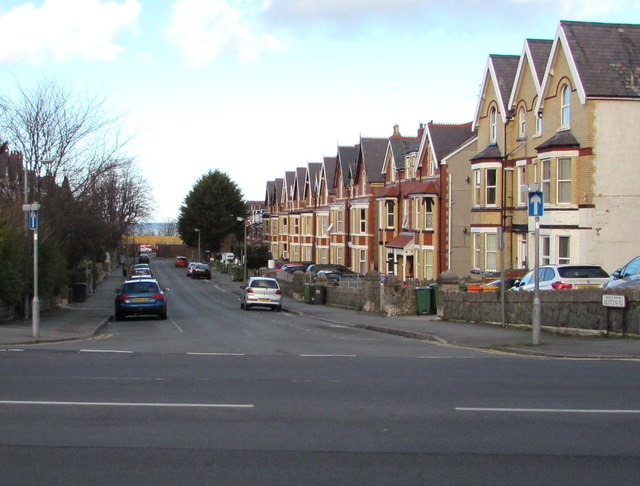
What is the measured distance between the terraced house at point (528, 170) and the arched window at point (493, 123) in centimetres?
8

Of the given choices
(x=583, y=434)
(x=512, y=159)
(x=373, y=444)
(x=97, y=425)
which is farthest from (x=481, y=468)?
(x=512, y=159)

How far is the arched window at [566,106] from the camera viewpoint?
31.5 meters

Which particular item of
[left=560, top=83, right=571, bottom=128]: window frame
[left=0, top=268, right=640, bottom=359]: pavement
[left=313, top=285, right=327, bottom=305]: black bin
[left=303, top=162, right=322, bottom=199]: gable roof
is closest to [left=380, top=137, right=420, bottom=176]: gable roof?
[left=313, top=285, right=327, bottom=305]: black bin

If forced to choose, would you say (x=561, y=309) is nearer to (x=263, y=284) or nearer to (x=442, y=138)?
(x=263, y=284)

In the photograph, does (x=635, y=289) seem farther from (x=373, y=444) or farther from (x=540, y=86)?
(x=540, y=86)

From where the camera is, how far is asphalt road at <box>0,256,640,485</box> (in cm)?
720

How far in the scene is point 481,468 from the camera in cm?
731

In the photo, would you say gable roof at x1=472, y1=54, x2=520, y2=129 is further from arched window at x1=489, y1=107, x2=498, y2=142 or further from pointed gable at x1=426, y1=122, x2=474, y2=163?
pointed gable at x1=426, y1=122, x2=474, y2=163

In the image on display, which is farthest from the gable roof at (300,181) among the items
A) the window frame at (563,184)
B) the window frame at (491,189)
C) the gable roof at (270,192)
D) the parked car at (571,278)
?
the parked car at (571,278)

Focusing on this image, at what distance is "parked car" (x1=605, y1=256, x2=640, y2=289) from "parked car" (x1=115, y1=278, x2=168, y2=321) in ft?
51.2

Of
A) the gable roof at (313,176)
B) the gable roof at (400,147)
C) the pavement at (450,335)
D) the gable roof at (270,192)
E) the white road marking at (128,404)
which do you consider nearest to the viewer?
the white road marking at (128,404)

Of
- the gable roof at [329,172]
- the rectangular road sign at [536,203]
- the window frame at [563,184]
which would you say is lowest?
the rectangular road sign at [536,203]

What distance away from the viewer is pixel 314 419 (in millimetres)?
9461

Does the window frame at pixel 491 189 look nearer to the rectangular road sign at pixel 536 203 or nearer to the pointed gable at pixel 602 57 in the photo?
the pointed gable at pixel 602 57
